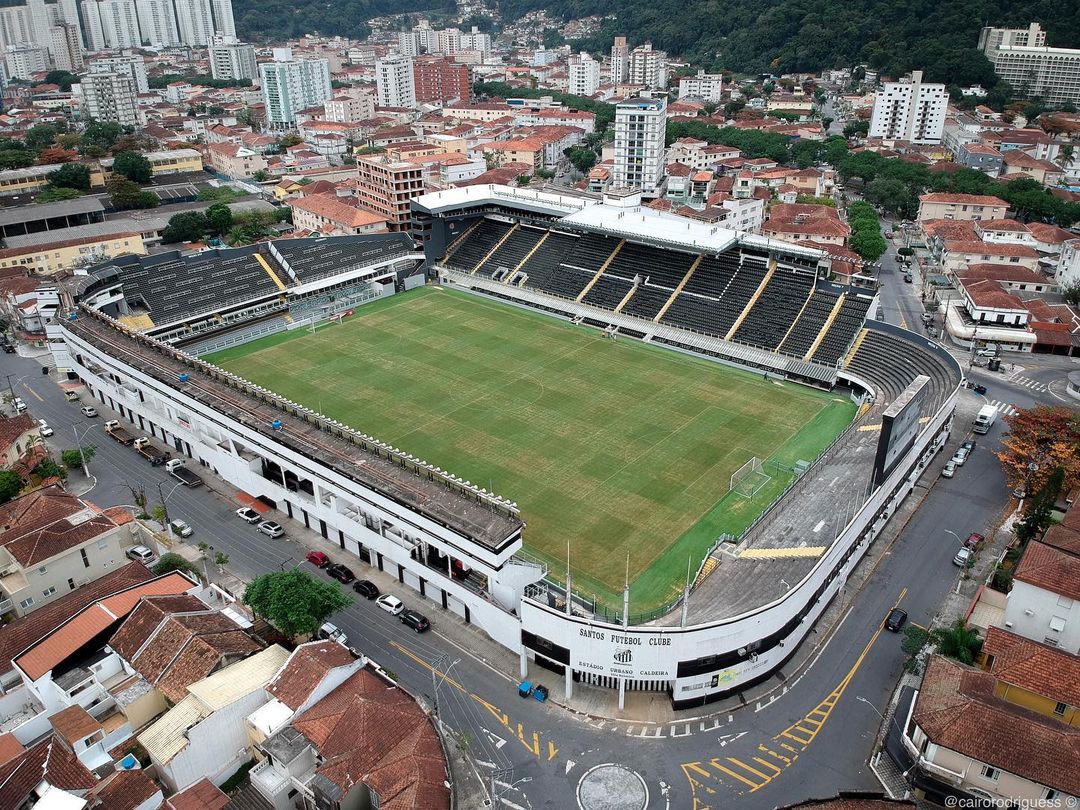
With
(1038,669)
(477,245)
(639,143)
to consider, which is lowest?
(1038,669)

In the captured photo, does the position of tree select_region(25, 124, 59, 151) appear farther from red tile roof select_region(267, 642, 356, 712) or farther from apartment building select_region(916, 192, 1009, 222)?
red tile roof select_region(267, 642, 356, 712)

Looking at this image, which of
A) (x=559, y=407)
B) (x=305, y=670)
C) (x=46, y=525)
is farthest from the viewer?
(x=559, y=407)

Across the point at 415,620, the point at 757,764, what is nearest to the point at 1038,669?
the point at 757,764

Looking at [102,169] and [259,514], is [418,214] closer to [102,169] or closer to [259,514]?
[259,514]

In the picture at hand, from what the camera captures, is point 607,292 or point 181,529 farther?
point 607,292

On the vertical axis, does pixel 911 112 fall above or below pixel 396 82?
below

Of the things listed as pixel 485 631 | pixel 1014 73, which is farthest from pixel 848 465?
pixel 1014 73

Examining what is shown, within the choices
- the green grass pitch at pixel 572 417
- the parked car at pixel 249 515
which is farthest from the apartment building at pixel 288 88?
the parked car at pixel 249 515

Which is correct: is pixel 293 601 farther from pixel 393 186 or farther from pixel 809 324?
pixel 393 186

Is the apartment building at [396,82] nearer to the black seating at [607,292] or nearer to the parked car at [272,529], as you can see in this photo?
the black seating at [607,292]
